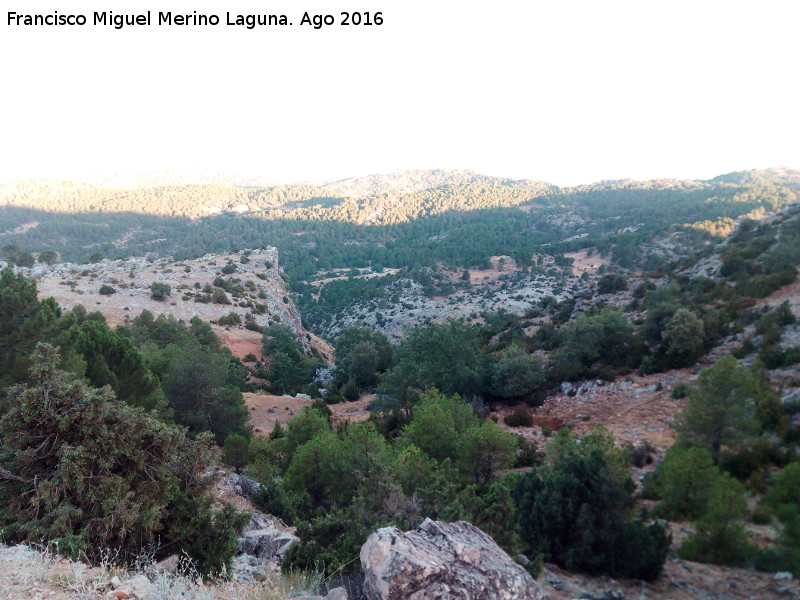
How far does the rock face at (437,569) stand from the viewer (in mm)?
4137

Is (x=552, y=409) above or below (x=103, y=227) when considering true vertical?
below

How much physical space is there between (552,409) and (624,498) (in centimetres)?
1218

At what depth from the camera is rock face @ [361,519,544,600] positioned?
13.6ft

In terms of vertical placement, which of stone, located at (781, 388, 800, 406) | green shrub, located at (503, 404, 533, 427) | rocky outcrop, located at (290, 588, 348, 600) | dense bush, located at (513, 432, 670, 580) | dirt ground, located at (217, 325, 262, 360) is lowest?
dirt ground, located at (217, 325, 262, 360)

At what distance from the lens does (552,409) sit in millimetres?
19781

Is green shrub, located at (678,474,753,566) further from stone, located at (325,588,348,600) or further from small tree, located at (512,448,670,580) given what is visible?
stone, located at (325,588,348,600)

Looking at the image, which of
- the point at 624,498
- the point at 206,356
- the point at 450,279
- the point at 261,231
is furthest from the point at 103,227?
the point at 624,498

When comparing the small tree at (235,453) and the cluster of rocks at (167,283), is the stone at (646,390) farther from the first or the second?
the cluster of rocks at (167,283)

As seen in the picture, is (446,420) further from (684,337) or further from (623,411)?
(684,337)

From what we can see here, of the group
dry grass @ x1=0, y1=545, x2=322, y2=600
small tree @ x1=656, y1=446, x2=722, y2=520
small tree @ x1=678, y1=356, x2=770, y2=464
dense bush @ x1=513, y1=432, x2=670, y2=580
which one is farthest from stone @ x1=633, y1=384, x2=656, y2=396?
dry grass @ x1=0, y1=545, x2=322, y2=600

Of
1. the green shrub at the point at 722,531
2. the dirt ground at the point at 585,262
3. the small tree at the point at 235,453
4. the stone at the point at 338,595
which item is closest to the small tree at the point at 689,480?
the green shrub at the point at 722,531

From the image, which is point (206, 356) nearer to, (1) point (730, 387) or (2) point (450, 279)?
(1) point (730, 387)

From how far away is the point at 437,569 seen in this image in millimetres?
4254

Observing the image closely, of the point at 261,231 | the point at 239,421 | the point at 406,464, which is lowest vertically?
the point at 239,421
